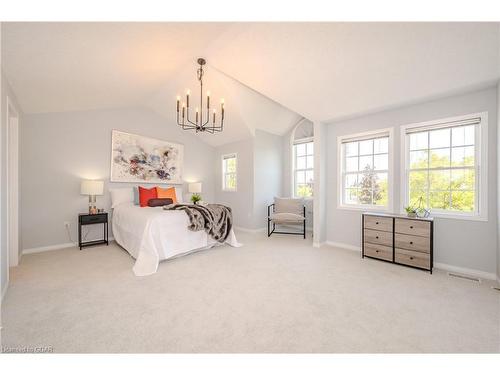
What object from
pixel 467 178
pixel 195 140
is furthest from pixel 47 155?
pixel 467 178

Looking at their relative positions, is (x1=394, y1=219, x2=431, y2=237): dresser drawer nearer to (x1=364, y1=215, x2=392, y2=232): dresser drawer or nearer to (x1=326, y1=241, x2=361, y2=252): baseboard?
(x1=364, y1=215, x2=392, y2=232): dresser drawer

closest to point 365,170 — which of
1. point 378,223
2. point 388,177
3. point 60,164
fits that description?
point 388,177

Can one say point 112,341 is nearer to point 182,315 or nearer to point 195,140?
point 182,315

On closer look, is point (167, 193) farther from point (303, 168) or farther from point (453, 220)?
point (453, 220)

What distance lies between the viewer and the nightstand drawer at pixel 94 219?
146 inches

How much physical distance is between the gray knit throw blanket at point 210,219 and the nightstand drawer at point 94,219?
131cm

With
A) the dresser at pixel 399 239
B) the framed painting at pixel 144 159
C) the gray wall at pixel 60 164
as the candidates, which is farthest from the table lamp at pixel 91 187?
the dresser at pixel 399 239

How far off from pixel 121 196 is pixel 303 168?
4224 mm

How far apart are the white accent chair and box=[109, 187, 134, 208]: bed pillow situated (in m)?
2.99

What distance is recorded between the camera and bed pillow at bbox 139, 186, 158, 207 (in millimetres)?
4199
